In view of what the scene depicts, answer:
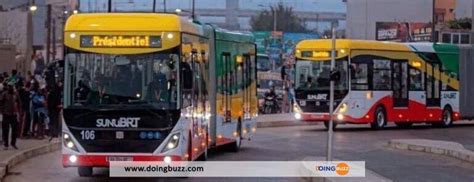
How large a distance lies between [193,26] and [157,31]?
190cm

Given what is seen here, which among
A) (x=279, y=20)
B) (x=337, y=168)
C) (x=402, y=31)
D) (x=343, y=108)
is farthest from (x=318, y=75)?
(x=279, y=20)

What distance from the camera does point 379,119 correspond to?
32.8 metres

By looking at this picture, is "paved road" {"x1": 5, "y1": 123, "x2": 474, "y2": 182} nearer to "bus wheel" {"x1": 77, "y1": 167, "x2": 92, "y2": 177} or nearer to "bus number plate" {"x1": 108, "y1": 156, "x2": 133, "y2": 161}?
"bus wheel" {"x1": 77, "y1": 167, "x2": 92, "y2": 177}

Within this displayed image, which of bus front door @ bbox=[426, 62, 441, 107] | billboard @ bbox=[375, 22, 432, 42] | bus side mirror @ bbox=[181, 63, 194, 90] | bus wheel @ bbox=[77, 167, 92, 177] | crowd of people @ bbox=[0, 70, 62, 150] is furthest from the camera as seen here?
billboard @ bbox=[375, 22, 432, 42]

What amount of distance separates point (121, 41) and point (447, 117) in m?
24.0

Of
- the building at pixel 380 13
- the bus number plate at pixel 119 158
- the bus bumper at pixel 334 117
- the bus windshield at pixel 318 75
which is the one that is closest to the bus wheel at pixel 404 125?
the bus bumper at pixel 334 117

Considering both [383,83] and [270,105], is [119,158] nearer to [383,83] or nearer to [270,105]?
[383,83]

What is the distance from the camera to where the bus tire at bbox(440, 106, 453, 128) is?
35.6 metres

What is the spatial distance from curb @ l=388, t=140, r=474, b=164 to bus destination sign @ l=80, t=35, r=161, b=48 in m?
8.93

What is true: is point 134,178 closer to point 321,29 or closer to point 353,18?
point 353,18

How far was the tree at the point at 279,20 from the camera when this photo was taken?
107 metres

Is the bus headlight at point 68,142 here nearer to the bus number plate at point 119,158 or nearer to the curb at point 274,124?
the bus number plate at point 119,158

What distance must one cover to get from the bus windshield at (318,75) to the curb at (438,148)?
563 cm

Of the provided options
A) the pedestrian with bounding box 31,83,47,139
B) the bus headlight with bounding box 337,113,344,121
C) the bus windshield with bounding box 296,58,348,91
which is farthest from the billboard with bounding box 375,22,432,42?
the pedestrian with bounding box 31,83,47,139
